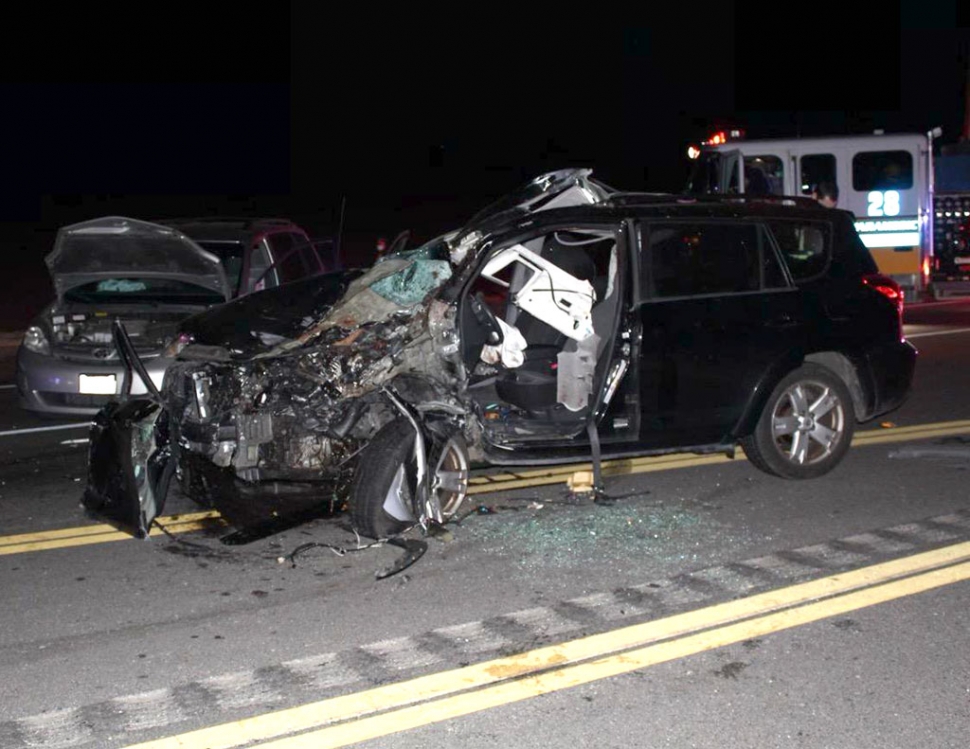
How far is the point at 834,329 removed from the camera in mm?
7703

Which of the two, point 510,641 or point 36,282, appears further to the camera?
point 36,282

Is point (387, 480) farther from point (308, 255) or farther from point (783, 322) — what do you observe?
point (308, 255)

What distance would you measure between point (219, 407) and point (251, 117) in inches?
1386

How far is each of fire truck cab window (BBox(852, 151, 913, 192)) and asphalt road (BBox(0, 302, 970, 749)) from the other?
10910 mm

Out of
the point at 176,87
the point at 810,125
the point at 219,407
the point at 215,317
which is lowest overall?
the point at 219,407

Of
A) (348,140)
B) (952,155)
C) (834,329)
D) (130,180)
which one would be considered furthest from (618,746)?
(348,140)

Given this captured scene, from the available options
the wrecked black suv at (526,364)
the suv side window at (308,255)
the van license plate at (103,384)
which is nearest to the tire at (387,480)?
the wrecked black suv at (526,364)

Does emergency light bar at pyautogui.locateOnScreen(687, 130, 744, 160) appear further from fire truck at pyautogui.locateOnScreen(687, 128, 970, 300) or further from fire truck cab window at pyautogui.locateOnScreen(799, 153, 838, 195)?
fire truck cab window at pyautogui.locateOnScreen(799, 153, 838, 195)

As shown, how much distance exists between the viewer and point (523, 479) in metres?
7.78

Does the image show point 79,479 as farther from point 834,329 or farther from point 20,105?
point 20,105

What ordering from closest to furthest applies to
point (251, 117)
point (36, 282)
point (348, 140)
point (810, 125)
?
point (36, 282)
point (810, 125)
point (251, 117)
point (348, 140)

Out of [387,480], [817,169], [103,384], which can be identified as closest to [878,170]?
[817,169]

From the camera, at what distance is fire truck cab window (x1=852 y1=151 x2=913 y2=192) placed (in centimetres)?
1770

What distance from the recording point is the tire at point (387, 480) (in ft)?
20.4
